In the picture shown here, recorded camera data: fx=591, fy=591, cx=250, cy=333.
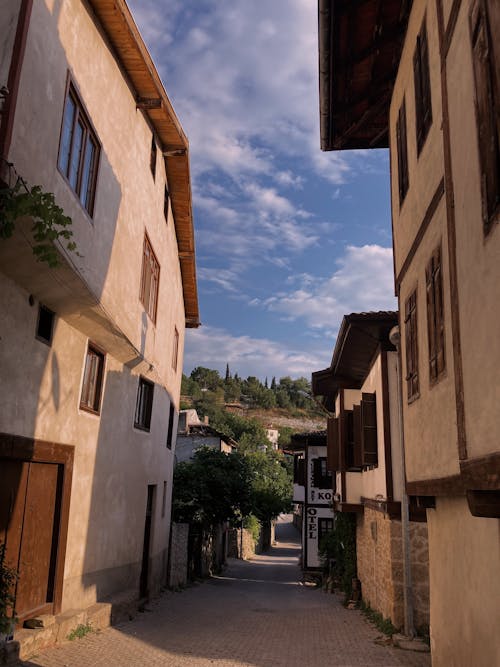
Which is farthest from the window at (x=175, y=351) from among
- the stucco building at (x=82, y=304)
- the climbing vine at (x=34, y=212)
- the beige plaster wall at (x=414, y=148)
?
the climbing vine at (x=34, y=212)

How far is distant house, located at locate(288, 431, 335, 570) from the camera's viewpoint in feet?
97.1

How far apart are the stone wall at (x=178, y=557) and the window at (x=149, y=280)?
358 inches

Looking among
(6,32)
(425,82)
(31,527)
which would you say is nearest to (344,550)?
(31,527)

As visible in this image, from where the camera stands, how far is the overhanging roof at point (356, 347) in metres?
11.9

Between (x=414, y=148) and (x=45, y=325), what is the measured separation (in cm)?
548

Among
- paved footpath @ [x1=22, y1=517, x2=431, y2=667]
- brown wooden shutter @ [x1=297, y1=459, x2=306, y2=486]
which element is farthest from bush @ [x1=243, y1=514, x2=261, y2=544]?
paved footpath @ [x1=22, y1=517, x2=431, y2=667]

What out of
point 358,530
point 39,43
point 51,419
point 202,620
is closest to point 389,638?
point 202,620

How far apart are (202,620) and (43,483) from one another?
6.05 metres

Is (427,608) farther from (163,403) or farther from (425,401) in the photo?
(163,403)

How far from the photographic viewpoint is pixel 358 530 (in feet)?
54.8

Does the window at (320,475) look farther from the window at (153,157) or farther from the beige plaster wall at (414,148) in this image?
the beige plaster wall at (414,148)

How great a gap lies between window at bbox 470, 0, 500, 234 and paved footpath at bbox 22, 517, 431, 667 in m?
6.94

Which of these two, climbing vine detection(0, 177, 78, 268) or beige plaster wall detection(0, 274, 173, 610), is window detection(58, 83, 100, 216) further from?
climbing vine detection(0, 177, 78, 268)

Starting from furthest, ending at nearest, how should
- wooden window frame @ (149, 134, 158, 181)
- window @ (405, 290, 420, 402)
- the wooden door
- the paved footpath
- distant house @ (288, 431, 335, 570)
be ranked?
distant house @ (288, 431, 335, 570)
wooden window frame @ (149, 134, 158, 181)
the paved footpath
window @ (405, 290, 420, 402)
the wooden door
